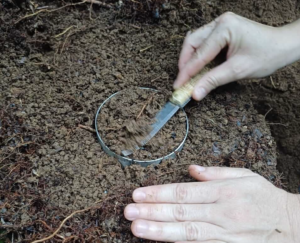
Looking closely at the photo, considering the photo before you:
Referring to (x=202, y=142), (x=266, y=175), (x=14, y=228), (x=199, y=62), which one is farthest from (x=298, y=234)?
(x=14, y=228)

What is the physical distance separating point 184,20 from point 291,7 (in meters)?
0.62

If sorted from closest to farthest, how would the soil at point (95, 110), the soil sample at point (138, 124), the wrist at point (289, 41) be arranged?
the soil at point (95, 110) → the soil sample at point (138, 124) → the wrist at point (289, 41)

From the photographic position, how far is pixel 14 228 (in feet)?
4.15

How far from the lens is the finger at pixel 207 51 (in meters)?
1.53

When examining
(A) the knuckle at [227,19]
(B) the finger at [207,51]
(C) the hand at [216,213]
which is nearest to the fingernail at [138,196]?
(C) the hand at [216,213]

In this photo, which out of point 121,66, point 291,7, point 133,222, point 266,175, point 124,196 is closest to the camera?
point 133,222

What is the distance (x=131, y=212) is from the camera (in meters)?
1.23

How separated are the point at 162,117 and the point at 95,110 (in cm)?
28

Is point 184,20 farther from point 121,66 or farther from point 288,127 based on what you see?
point 288,127

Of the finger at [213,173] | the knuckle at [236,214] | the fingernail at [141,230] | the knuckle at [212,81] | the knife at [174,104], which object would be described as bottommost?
the fingernail at [141,230]

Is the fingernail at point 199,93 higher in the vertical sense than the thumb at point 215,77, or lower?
lower

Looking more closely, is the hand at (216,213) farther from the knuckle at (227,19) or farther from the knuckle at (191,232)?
the knuckle at (227,19)

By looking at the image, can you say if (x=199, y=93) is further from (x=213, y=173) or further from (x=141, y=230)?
(x=141, y=230)

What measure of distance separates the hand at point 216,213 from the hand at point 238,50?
16.2 inches
